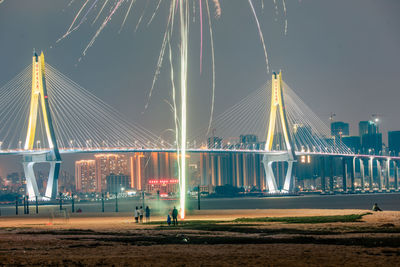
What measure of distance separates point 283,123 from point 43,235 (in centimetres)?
6765

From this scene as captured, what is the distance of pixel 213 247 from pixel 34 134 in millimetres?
58003

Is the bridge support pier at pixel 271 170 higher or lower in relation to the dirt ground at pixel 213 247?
higher

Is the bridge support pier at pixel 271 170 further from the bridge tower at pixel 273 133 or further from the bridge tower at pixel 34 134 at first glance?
the bridge tower at pixel 34 134

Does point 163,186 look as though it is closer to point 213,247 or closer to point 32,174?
point 32,174

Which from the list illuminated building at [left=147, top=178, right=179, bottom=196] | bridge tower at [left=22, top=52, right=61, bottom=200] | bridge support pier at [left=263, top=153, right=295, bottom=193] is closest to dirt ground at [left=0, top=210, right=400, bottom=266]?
bridge tower at [left=22, top=52, right=61, bottom=200]

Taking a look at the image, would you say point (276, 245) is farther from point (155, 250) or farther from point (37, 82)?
point (37, 82)

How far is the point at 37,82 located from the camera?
72.6m

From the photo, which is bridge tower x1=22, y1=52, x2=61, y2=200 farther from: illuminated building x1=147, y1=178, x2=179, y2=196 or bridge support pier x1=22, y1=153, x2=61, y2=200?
illuminated building x1=147, y1=178, x2=179, y2=196

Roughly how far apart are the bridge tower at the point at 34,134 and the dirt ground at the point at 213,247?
A: 160 feet

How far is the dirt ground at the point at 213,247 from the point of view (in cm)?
1429

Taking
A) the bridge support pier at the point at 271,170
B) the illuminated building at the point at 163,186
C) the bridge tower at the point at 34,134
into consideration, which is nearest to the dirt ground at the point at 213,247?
the bridge tower at the point at 34,134

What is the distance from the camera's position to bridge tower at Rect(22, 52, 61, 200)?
7044 centimetres

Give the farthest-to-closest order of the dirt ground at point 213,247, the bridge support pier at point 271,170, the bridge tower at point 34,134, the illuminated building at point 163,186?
the illuminated building at point 163,186, the bridge support pier at point 271,170, the bridge tower at point 34,134, the dirt ground at point 213,247

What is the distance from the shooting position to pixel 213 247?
56.0ft
